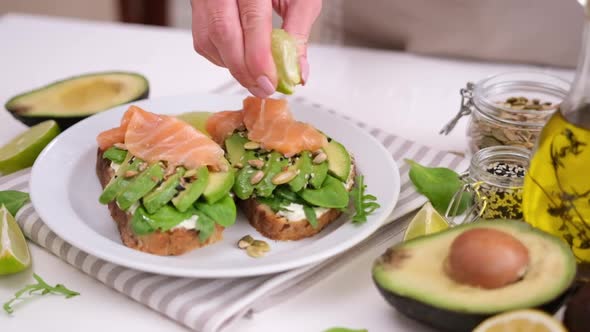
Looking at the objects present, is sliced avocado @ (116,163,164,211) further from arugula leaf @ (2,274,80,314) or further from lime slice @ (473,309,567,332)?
lime slice @ (473,309,567,332)

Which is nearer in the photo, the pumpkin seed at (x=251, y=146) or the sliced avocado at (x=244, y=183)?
the sliced avocado at (x=244, y=183)

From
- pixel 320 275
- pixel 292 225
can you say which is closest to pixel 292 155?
pixel 292 225

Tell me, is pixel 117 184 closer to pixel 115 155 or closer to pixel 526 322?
pixel 115 155

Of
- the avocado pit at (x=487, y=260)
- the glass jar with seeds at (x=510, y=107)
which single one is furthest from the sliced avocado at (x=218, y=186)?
the glass jar with seeds at (x=510, y=107)

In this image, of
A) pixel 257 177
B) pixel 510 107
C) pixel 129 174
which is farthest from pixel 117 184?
pixel 510 107

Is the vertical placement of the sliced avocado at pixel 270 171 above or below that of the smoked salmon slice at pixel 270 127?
below

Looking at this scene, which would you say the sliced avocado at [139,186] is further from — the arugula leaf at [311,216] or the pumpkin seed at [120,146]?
the arugula leaf at [311,216]

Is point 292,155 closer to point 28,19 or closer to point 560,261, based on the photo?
point 560,261
